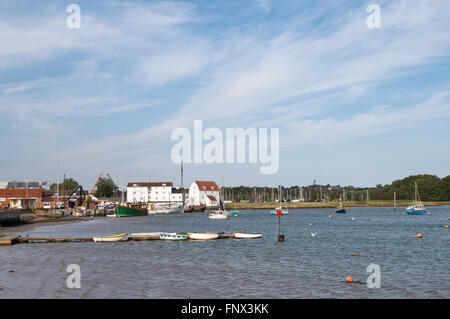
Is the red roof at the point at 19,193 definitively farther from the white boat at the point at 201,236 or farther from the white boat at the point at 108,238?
the white boat at the point at 201,236

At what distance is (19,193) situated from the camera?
158 m

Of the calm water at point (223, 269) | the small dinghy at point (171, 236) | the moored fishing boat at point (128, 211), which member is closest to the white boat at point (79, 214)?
the moored fishing boat at point (128, 211)

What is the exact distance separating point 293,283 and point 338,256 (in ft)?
54.5

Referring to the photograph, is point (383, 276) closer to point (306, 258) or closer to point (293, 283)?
point (293, 283)

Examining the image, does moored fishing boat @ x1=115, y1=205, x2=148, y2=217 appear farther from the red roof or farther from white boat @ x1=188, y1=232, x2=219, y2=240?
white boat @ x1=188, y1=232, x2=219, y2=240

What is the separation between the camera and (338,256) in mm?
46500

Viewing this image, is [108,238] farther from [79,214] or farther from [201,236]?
[79,214]

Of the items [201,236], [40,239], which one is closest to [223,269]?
[201,236]

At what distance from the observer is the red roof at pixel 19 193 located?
155 meters

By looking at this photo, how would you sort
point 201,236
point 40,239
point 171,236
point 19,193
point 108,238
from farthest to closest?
point 19,193 < point 201,236 < point 171,236 < point 108,238 < point 40,239

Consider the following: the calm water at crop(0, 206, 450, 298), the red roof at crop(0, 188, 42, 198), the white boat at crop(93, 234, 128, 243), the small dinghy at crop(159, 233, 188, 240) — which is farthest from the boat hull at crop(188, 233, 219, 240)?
the red roof at crop(0, 188, 42, 198)
